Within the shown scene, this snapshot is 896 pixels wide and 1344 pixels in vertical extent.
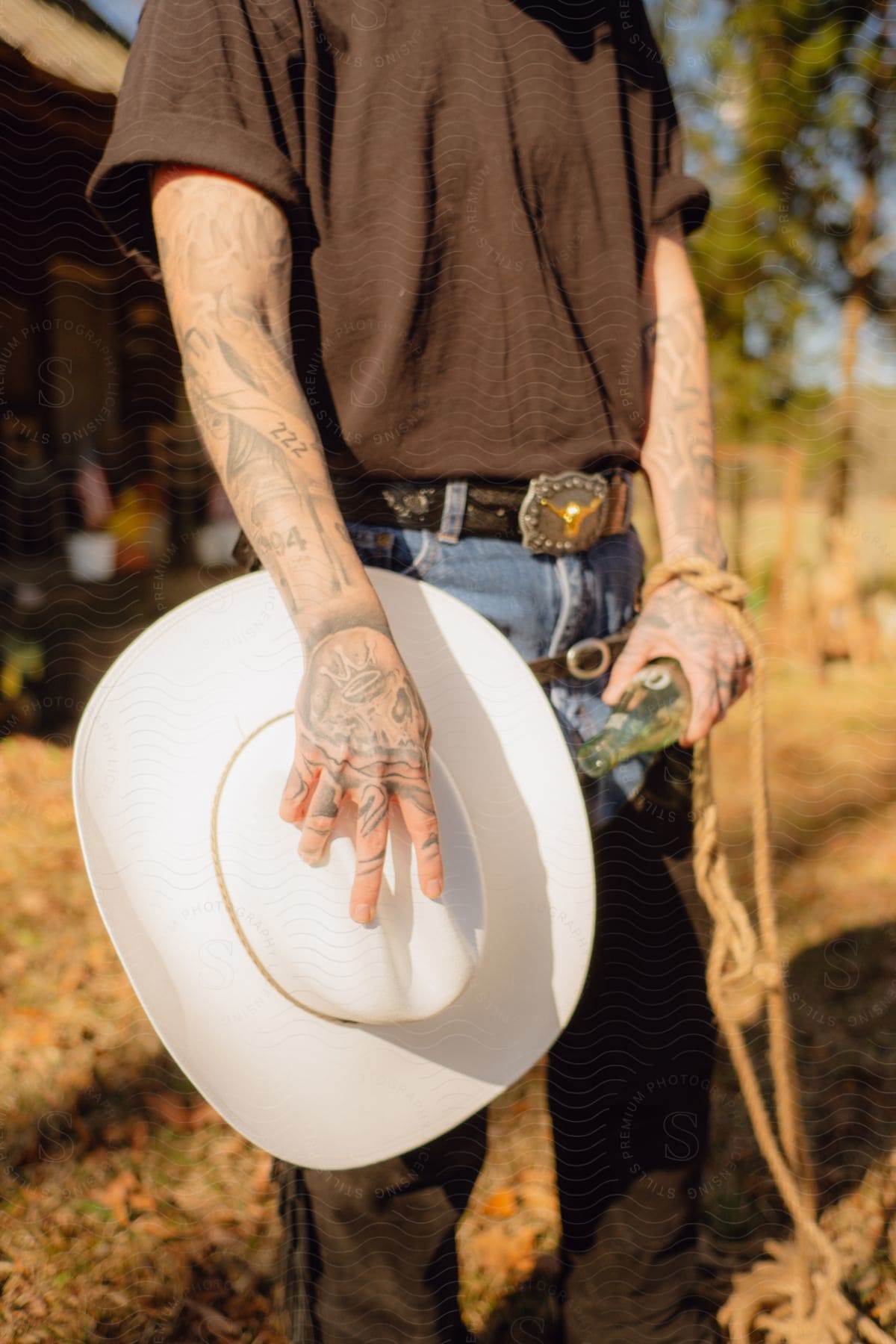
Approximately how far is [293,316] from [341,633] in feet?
1.22

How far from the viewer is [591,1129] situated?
1097 millimetres

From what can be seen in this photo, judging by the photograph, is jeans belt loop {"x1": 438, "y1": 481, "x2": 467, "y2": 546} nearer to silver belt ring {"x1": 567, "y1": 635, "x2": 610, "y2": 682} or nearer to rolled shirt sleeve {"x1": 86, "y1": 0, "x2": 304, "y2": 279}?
silver belt ring {"x1": 567, "y1": 635, "x2": 610, "y2": 682}

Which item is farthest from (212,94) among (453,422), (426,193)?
(453,422)

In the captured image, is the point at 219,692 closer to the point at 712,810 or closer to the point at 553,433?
the point at 553,433

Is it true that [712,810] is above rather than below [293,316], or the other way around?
below

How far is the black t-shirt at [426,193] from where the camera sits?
78 centimetres

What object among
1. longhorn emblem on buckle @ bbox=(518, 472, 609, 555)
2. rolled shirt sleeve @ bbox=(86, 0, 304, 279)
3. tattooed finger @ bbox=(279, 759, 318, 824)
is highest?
rolled shirt sleeve @ bbox=(86, 0, 304, 279)

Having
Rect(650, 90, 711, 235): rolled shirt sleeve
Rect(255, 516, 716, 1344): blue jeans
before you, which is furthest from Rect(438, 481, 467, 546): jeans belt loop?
Rect(650, 90, 711, 235): rolled shirt sleeve

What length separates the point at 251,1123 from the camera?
833 mm

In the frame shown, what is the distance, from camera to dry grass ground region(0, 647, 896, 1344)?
4.73ft

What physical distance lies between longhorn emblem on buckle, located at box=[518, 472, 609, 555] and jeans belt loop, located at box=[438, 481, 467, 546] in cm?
7

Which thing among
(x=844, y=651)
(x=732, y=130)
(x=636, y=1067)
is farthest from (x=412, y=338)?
(x=844, y=651)

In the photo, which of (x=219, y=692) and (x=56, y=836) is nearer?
(x=219, y=692)

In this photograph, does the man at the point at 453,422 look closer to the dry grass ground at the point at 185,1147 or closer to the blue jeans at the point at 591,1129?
the blue jeans at the point at 591,1129
